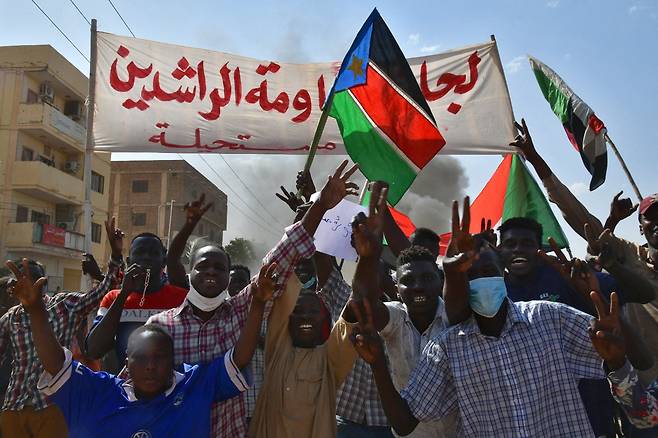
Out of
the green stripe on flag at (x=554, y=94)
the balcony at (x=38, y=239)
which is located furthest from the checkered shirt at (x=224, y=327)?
the balcony at (x=38, y=239)

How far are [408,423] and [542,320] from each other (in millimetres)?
638

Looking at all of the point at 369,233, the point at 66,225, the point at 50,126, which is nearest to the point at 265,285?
the point at 369,233

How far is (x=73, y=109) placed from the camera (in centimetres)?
2648

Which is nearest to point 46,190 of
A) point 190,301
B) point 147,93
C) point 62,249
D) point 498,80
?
point 62,249

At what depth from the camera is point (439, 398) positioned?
87.7 inches

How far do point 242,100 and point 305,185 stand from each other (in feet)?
9.38

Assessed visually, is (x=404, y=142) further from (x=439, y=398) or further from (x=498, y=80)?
(x=439, y=398)

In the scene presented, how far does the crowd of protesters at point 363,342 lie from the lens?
83.1 inches

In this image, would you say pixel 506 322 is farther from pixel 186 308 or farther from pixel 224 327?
pixel 186 308

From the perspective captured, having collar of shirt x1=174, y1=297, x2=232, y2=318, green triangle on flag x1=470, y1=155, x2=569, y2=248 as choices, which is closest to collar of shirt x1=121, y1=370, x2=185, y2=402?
collar of shirt x1=174, y1=297, x2=232, y2=318

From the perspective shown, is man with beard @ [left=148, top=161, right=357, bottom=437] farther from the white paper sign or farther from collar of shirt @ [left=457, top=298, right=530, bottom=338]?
collar of shirt @ [left=457, top=298, right=530, bottom=338]

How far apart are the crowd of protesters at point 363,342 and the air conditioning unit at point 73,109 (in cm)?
2531

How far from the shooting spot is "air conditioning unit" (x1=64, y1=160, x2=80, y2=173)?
26.7 meters

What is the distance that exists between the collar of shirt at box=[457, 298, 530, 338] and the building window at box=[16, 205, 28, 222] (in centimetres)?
2488
